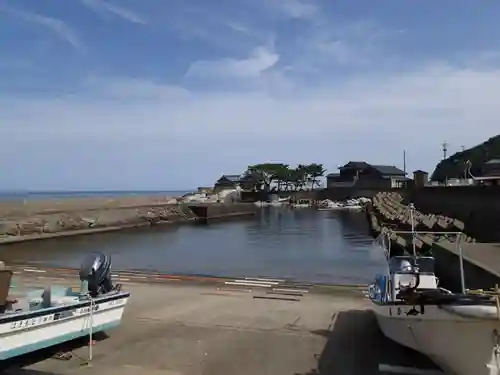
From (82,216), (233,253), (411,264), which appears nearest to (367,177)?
(82,216)

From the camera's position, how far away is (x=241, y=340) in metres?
9.23

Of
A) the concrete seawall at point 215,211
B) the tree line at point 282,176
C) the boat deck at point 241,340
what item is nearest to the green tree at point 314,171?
the tree line at point 282,176

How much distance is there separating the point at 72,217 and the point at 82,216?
2195 mm

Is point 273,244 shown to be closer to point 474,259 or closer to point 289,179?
point 474,259

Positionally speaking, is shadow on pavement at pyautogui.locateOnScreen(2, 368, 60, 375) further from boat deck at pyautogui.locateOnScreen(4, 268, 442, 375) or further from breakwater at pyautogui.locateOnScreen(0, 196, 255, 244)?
breakwater at pyautogui.locateOnScreen(0, 196, 255, 244)

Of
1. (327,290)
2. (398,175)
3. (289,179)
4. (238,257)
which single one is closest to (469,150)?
(398,175)

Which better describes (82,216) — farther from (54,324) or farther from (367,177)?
(367,177)

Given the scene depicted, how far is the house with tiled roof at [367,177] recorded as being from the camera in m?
104

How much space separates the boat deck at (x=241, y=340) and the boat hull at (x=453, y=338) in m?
1.01

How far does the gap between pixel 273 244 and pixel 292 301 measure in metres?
22.5

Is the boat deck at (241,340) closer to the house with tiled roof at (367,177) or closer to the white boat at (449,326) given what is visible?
the white boat at (449,326)

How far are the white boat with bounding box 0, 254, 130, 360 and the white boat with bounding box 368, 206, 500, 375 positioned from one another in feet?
15.9

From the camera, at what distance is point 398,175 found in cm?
10712

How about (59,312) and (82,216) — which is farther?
(82,216)
